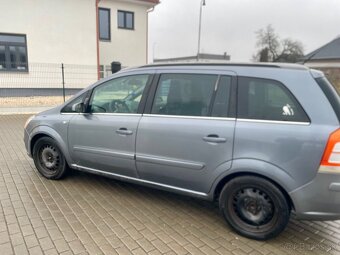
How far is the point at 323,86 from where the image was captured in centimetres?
263

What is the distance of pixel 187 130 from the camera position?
9.96ft

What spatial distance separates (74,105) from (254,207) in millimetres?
2722

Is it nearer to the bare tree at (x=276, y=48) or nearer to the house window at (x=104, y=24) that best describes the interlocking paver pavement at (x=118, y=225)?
the house window at (x=104, y=24)

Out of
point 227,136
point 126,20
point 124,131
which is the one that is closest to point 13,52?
point 126,20

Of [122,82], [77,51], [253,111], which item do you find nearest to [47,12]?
[77,51]

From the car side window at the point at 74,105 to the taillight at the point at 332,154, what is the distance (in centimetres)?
302

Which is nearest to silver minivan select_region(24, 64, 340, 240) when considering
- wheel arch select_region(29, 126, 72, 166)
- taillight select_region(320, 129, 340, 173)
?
taillight select_region(320, 129, 340, 173)

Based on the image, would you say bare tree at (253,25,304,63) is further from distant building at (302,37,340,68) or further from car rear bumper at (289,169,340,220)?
car rear bumper at (289,169,340,220)

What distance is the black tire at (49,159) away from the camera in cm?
417

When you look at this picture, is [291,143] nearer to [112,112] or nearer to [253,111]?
[253,111]

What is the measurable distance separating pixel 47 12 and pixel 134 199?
14.8 meters

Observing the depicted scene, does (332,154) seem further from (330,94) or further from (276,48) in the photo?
(276,48)

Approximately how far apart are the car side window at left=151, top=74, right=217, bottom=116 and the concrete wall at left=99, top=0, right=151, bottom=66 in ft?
54.3

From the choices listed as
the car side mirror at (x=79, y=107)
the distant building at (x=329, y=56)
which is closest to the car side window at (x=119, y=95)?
the car side mirror at (x=79, y=107)
